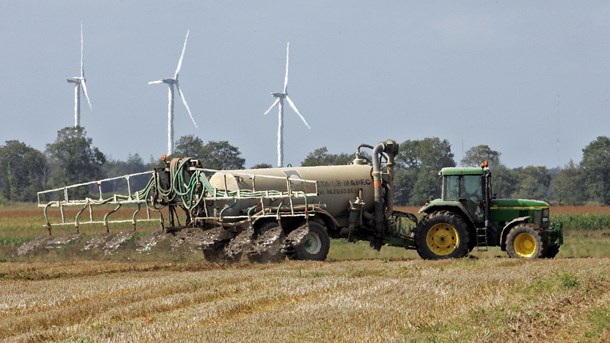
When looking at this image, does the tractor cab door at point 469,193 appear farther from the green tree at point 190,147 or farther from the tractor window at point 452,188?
the green tree at point 190,147

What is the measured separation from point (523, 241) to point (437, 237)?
2196 millimetres

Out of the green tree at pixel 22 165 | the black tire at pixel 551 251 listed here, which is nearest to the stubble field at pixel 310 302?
the black tire at pixel 551 251

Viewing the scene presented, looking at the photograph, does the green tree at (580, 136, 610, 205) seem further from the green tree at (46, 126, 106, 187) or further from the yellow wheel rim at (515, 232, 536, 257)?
the yellow wheel rim at (515, 232, 536, 257)

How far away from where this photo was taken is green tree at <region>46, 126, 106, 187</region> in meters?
99.6

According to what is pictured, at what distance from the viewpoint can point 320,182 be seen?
96.4 ft

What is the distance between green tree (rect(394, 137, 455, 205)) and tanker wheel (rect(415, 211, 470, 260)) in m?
41.5

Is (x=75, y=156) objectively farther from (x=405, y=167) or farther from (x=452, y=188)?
(x=452, y=188)

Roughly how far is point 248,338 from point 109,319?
3864 mm

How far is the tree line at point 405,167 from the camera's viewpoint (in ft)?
266

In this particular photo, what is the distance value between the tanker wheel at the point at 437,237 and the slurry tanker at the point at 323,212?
0.03 m

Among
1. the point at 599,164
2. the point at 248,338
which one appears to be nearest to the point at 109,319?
the point at 248,338

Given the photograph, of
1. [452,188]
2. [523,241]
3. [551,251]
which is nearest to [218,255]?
[452,188]

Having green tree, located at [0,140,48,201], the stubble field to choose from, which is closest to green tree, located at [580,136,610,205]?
green tree, located at [0,140,48,201]

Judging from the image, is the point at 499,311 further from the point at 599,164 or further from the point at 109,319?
the point at 599,164
